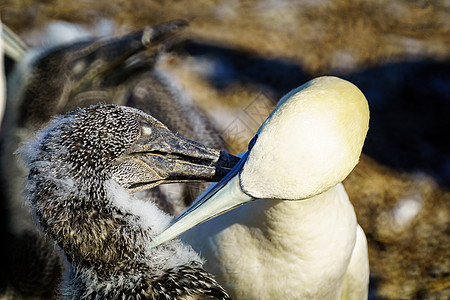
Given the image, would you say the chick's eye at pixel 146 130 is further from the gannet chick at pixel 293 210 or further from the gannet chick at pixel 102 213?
the gannet chick at pixel 293 210

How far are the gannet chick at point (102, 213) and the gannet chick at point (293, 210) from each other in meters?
0.11

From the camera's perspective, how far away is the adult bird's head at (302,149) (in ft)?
4.37

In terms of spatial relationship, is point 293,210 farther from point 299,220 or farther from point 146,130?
point 146,130

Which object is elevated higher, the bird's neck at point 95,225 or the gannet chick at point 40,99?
the bird's neck at point 95,225

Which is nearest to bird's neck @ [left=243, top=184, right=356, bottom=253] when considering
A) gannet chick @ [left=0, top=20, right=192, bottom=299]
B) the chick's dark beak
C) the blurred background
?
the chick's dark beak

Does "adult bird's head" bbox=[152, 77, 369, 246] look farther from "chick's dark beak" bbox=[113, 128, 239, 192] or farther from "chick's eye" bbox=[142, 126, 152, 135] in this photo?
"chick's eye" bbox=[142, 126, 152, 135]

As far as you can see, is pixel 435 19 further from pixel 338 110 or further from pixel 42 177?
pixel 42 177

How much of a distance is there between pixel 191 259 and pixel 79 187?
434 mm

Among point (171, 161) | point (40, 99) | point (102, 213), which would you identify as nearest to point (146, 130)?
point (171, 161)

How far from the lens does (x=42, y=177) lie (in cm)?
150

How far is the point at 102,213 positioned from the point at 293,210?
639 millimetres

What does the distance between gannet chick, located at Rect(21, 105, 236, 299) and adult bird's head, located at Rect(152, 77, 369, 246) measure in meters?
0.26

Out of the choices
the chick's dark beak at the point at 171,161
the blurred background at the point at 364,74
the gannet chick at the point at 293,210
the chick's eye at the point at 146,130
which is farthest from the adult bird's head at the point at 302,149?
the blurred background at the point at 364,74

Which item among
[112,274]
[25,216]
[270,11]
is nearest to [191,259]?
[112,274]
